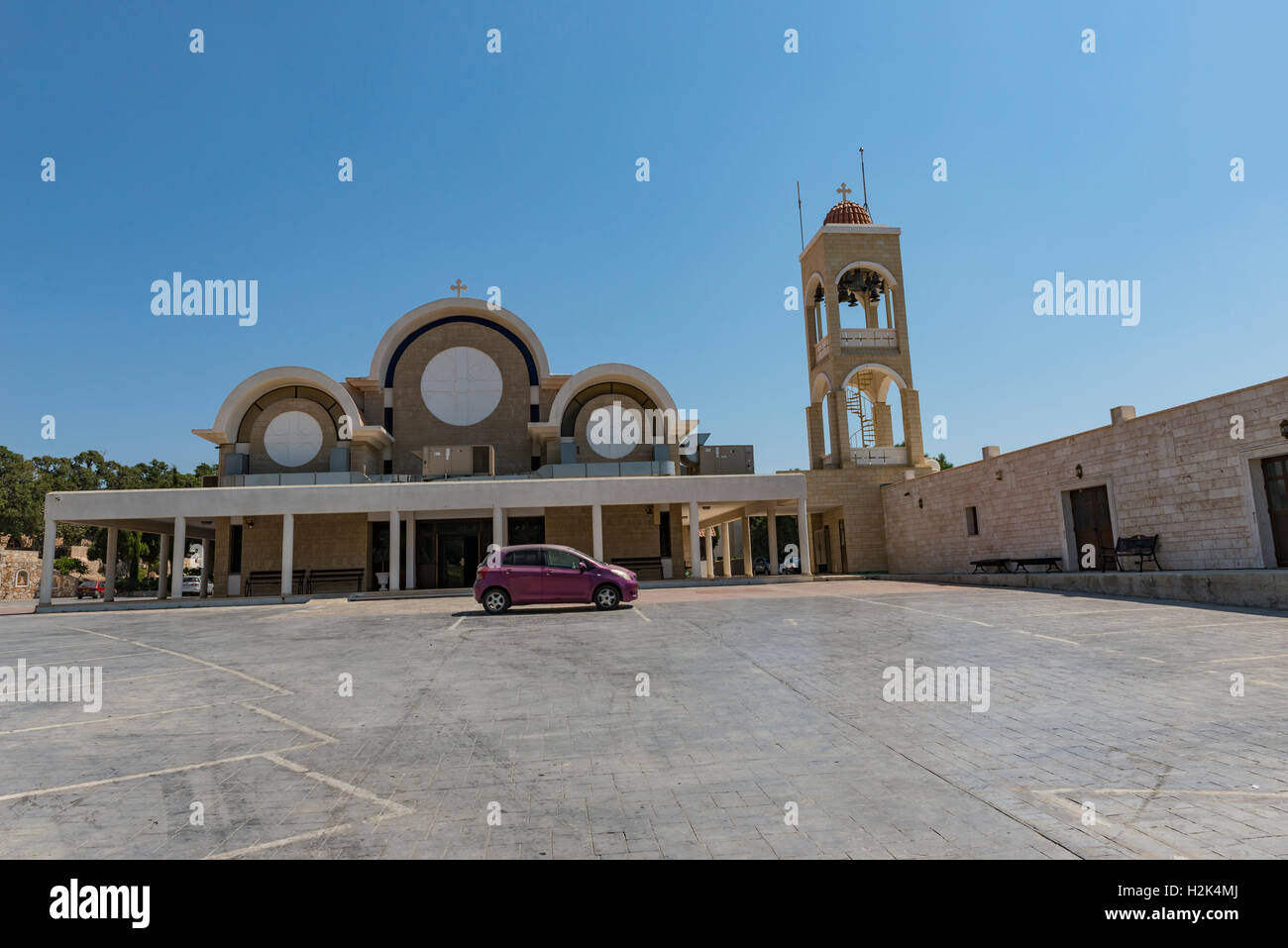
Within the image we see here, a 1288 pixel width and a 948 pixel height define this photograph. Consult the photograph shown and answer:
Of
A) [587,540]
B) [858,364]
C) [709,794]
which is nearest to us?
[709,794]

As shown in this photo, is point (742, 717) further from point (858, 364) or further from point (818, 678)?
point (858, 364)

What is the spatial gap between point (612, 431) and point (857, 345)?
1252cm

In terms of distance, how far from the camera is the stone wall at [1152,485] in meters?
14.9

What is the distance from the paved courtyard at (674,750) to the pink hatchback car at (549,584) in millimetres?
4563

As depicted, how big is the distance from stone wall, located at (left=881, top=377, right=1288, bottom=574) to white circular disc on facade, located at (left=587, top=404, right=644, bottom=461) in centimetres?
1159

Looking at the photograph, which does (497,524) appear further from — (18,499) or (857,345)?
(18,499)

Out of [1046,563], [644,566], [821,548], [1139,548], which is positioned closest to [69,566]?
[644,566]

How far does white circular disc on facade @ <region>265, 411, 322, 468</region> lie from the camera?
89.0ft

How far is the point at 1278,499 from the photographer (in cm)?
1466

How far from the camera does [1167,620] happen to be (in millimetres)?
11305
